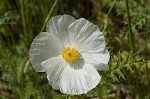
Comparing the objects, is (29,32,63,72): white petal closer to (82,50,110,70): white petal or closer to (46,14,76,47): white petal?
(46,14,76,47): white petal

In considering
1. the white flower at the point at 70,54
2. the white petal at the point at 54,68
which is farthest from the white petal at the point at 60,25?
the white petal at the point at 54,68

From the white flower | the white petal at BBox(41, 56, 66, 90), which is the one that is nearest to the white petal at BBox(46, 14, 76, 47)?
the white flower

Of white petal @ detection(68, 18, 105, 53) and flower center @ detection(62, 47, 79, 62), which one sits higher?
white petal @ detection(68, 18, 105, 53)

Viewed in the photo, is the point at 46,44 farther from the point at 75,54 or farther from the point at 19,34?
the point at 19,34

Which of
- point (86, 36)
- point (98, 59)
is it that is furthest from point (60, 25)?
point (98, 59)

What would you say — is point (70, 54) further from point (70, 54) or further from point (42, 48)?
point (42, 48)

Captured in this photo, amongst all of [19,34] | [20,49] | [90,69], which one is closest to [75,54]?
[90,69]

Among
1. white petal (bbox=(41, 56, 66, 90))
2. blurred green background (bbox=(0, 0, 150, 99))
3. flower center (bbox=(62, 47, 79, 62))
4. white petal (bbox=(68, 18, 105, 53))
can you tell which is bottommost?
blurred green background (bbox=(0, 0, 150, 99))
